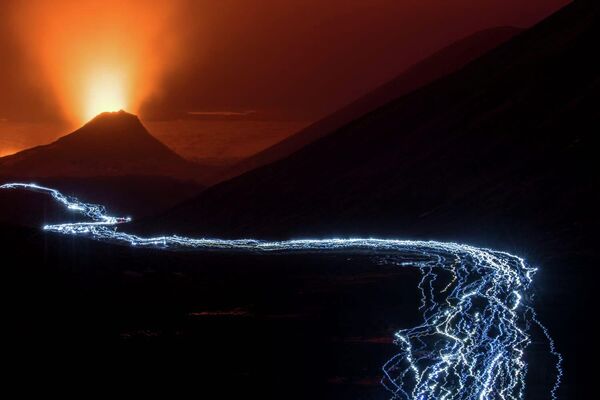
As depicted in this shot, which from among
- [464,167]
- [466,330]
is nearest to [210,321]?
[466,330]

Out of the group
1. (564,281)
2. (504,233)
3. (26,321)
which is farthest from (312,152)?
(26,321)

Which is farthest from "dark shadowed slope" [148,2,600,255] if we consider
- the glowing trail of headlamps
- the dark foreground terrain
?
the dark foreground terrain

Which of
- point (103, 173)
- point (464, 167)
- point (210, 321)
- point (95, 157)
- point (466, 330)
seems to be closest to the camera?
point (466, 330)

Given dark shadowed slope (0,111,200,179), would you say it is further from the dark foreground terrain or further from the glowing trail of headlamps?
the glowing trail of headlamps

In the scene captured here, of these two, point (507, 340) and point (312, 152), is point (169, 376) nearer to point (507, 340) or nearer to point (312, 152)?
point (507, 340)

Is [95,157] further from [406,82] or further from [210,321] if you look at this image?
[210,321]

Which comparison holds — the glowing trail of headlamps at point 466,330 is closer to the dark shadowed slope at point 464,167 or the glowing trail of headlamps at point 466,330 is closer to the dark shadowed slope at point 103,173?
the dark shadowed slope at point 464,167

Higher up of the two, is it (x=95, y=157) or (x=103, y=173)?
(x=95, y=157)
